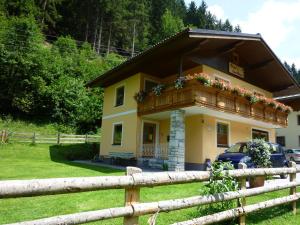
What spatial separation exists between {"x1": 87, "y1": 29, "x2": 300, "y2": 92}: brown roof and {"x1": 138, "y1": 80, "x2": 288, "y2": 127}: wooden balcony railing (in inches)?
88.9

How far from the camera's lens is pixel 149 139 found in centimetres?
1889

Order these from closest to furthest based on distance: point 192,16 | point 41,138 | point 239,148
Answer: point 239,148 → point 41,138 → point 192,16

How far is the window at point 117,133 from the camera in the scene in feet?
65.4

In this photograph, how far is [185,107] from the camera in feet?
46.8

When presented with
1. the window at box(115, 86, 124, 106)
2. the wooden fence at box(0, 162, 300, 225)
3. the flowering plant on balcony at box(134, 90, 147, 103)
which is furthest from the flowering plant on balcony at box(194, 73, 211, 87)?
the wooden fence at box(0, 162, 300, 225)

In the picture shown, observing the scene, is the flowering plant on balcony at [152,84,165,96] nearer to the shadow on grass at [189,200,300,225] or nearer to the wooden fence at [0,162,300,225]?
the shadow on grass at [189,200,300,225]

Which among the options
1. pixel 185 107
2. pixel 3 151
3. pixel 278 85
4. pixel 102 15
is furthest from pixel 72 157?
pixel 102 15

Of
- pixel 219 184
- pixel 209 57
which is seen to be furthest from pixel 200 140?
pixel 219 184

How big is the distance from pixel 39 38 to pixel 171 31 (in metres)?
24.9

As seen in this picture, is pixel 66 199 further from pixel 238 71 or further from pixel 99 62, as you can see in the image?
pixel 99 62

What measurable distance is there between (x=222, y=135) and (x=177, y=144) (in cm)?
426

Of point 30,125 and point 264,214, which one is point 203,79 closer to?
point 264,214

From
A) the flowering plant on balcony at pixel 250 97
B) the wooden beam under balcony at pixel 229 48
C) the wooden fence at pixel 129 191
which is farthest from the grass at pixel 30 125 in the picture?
the wooden fence at pixel 129 191

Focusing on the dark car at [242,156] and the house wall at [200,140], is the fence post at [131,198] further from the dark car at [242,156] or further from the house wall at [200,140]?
the house wall at [200,140]
